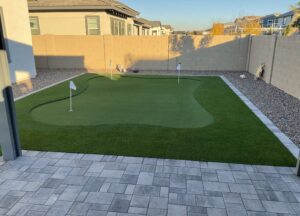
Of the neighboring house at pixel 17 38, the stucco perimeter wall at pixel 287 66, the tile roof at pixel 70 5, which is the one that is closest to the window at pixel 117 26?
the tile roof at pixel 70 5

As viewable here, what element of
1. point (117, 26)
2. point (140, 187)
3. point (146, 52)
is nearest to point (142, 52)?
point (146, 52)

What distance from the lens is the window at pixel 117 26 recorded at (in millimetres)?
15986

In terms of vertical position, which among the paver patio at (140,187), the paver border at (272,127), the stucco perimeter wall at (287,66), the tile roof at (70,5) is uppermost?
the tile roof at (70,5)

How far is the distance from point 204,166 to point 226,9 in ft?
89.5

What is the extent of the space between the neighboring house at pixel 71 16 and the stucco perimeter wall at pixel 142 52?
7.40 feet

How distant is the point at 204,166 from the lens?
3.55 metres

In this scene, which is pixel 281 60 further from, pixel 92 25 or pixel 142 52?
pixel 92 25

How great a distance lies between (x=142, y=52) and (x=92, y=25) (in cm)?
426

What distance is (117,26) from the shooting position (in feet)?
56.0

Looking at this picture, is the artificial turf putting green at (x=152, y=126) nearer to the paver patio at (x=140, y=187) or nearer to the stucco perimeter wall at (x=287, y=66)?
the paver patio at (x=140, y=187)

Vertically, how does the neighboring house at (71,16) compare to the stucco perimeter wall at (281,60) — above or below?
above

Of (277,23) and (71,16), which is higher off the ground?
(277,23)

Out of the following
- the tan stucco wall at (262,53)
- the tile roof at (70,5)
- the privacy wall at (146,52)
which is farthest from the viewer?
the tile roof at (70,5)

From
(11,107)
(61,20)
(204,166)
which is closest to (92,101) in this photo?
(11,107)
